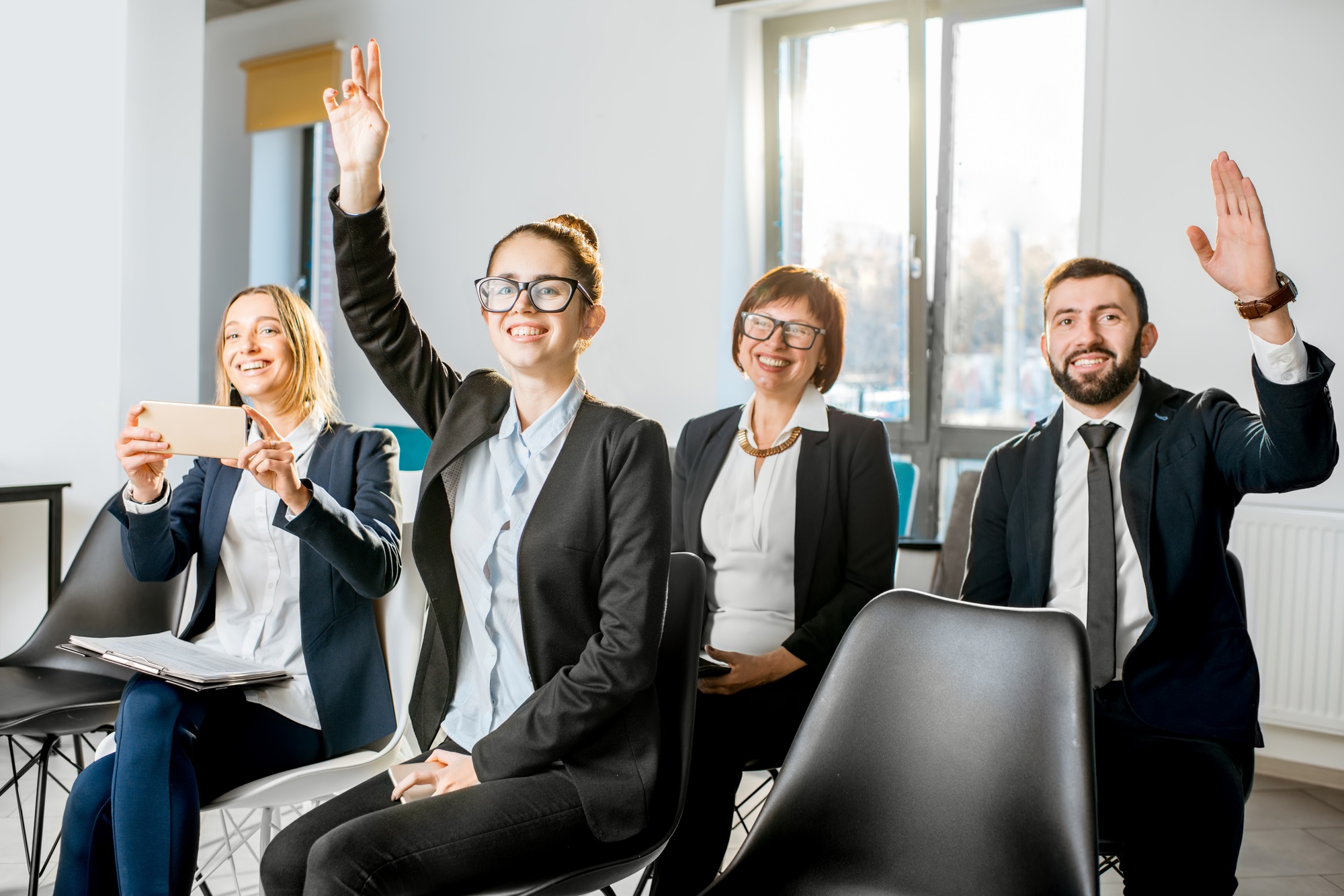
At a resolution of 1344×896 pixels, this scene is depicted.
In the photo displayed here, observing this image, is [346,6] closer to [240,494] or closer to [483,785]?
[240,494]

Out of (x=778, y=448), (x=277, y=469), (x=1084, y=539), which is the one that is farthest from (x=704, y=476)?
(x=277, y=469)

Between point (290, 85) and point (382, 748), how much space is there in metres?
4.48

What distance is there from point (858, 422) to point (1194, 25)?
2.10m

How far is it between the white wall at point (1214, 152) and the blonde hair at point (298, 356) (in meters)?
2.59

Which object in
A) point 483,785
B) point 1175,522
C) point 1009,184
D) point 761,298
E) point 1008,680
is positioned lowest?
point 483,785

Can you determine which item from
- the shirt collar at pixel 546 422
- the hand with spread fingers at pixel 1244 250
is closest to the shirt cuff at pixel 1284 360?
the hand with spread fingers at pixel 1244 250

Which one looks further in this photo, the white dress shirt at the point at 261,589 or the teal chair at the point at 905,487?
the teal chair at the point at 905,487

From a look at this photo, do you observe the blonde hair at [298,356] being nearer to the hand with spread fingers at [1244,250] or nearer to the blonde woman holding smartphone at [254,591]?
the blonde woman holding smartphone at [254,591]

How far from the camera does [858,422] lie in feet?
7.41

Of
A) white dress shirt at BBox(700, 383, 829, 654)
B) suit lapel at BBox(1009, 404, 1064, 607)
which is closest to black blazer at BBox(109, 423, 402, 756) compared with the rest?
white dress shirt at BBox(700, 383, 829, 654)

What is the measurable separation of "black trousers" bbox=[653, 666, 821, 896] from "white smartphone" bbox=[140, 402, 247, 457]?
0.86 m

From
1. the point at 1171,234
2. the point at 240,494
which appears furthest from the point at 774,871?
the point at 1171,234

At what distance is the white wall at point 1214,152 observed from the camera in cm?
319

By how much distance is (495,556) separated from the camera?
1439 mm
